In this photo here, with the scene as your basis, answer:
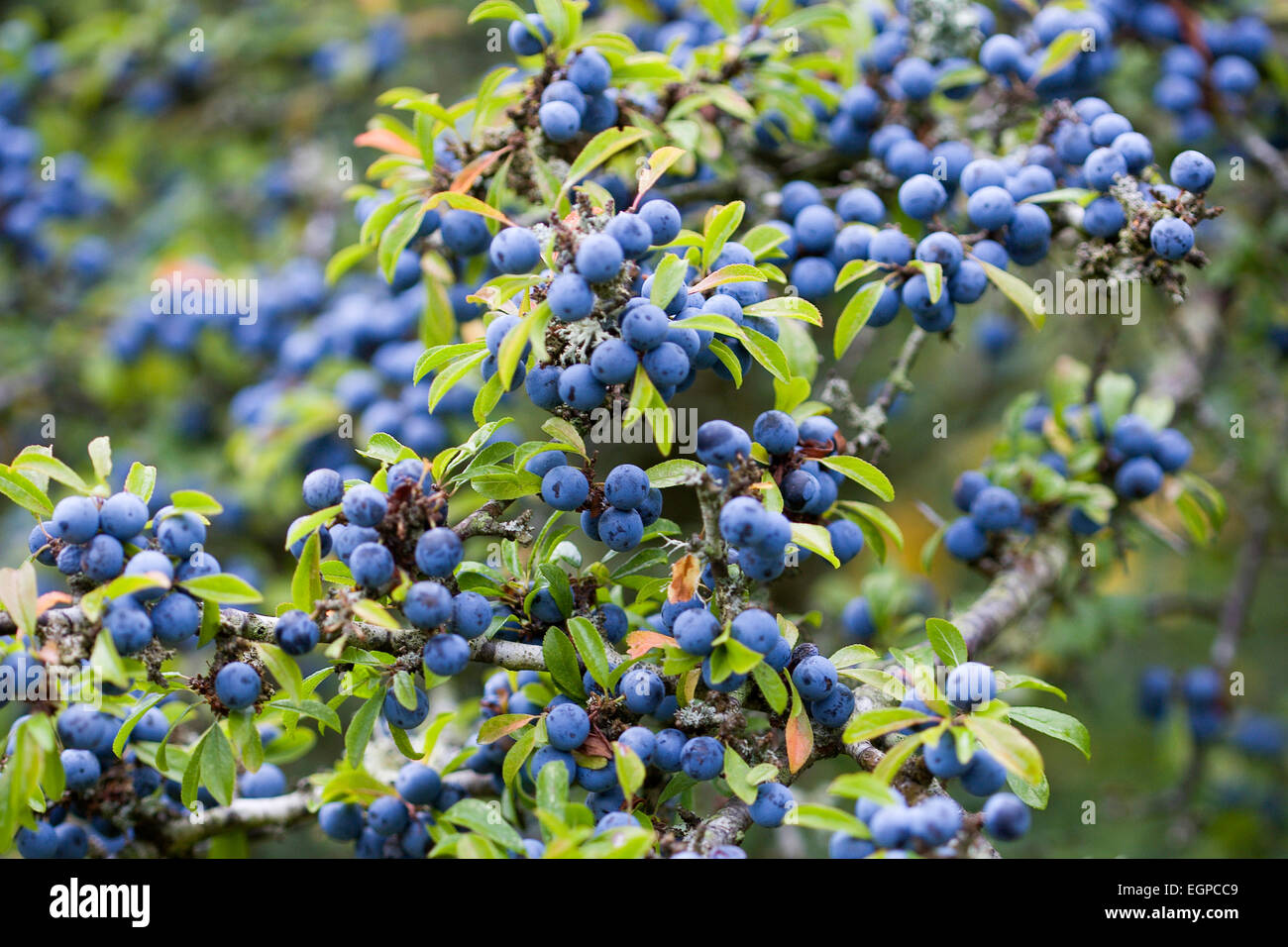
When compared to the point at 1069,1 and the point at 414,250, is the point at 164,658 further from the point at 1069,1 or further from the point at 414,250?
the point at 1069,1

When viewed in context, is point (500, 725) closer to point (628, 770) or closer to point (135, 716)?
point (628, 770)

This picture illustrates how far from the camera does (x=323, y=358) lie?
3.55 m

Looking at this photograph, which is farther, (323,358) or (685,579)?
(323,358)

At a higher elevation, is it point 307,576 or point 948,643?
point 307,576

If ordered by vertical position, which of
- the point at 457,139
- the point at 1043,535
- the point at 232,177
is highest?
the point at 232,177

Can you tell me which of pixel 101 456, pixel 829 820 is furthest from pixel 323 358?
pixel 829 820

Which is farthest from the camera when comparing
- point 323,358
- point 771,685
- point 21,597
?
point 323,358

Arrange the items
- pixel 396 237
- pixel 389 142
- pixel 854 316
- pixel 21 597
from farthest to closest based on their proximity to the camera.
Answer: pixel 389 142 < pixel 396 237 < pixel 854 316 < pixel 21 597

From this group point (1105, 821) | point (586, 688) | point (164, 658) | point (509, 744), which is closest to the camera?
point (164, 658)

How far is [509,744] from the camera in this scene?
2.09m

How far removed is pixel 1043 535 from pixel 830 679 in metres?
1.14

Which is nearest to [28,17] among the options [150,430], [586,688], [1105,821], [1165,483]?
[150,430]

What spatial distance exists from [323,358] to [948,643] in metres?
2.44

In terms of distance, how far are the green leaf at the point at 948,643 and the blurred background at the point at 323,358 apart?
1.45 m
